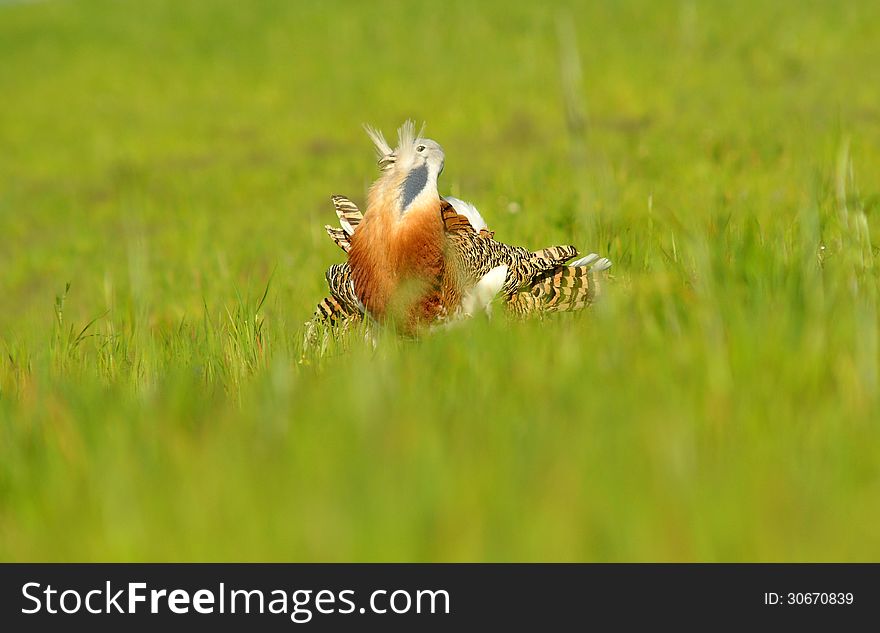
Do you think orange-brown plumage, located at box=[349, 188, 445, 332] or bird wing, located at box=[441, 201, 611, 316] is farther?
bird wing, located at box=[441, 201, 611, 316]

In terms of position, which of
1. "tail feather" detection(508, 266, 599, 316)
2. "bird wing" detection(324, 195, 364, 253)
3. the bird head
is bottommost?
"tail feather" detection(508, 266, 599, 316)

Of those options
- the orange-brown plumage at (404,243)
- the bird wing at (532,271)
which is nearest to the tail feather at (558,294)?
the bird wing at (532,271)

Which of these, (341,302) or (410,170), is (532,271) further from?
(341,302)

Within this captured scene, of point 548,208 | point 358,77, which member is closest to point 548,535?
point 548,208

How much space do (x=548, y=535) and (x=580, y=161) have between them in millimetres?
1572

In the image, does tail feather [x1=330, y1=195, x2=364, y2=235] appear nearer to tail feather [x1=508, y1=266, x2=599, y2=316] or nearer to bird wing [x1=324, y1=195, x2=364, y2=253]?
bird wing [x1=324, y1=195, x2=364, y2=253]

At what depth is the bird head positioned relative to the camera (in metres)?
4.02

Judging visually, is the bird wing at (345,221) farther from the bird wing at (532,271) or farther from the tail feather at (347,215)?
the bird wing at (532,271)

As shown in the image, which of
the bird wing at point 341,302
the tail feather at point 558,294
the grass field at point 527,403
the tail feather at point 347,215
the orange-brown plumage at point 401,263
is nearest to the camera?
the grass field at point 527,403

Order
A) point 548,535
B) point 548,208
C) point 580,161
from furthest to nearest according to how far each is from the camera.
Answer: point 548,208 < point 580,161 < point 548,535

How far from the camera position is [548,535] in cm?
166

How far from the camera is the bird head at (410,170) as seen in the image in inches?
158

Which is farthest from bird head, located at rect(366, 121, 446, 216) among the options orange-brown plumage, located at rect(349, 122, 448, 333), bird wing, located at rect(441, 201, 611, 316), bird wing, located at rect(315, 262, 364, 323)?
bird wing, located at rect(315, 262, 364, 323)
